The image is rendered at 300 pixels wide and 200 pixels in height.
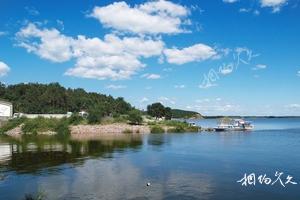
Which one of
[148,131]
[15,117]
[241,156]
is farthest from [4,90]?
[241,156]

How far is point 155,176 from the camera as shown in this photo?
48094mm

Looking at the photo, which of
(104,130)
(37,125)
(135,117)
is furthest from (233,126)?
(37,125)

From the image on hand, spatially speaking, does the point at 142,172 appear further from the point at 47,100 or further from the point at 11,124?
the point at 47,100

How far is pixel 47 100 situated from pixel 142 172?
4919 inches

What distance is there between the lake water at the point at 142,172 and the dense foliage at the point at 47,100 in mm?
89015

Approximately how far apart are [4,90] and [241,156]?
135533 mm

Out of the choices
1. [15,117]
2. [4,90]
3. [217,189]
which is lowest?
[217,189]

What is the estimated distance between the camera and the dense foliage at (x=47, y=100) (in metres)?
165

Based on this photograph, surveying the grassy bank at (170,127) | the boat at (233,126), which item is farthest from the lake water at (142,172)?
the boat at (233,126)

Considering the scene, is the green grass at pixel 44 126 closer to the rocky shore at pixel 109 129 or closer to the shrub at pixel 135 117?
the rocky shore at pixel 109 129

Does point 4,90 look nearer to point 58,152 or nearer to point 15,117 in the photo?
point 15,117

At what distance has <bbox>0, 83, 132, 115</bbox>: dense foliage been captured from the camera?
16488 centimetres

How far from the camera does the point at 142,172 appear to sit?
167 ft

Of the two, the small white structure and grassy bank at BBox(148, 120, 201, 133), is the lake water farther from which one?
the small white structure
